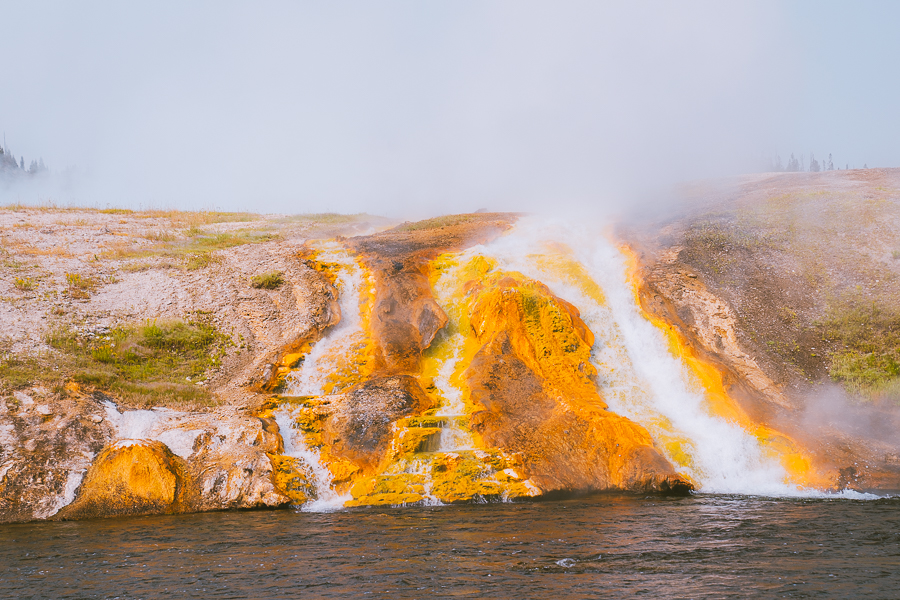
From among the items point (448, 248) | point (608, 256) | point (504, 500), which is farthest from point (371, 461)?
point (608, 256)

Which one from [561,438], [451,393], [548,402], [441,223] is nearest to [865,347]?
[548,402]

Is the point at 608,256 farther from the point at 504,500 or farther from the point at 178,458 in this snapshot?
the point at 178,458

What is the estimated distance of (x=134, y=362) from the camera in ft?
62.3

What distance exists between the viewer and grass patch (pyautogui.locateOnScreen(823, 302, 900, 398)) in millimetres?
17812

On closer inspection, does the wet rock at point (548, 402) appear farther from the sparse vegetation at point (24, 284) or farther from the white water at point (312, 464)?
the sparse vegetation at point (24, 284)

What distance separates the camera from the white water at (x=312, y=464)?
14648 mm

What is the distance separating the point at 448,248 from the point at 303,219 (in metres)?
18.0

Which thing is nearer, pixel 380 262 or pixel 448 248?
pixel 380 262

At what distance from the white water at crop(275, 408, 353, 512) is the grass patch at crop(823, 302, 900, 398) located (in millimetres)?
17212

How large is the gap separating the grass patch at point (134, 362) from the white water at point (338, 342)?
3.14 m

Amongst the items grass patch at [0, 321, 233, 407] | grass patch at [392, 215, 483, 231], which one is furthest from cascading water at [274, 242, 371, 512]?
grass patch at [392, 215, 483, 231]

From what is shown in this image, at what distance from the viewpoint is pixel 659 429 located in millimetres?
17125

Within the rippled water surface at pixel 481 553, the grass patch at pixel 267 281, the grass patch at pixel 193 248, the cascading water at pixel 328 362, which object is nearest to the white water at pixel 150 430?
the rippled water surface at pixel 481 553

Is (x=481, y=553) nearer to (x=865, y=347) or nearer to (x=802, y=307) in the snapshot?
(x=865, y=347)
